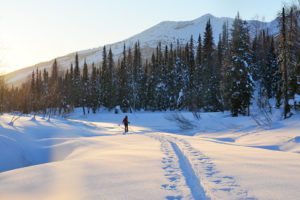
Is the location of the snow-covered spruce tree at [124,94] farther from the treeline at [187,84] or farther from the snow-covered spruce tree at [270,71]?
the snow-covered spruce tree at [270,71]

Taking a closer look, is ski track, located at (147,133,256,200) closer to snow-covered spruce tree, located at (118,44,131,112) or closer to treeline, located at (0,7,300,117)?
treeline, located at (0,7,300,117)

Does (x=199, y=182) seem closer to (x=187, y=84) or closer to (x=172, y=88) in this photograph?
(x=187, y=84)

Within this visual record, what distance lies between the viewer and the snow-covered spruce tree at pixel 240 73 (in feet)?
80.7

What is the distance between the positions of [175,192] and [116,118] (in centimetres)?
3581

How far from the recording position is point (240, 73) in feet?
81.0

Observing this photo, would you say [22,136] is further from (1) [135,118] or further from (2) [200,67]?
(2) [200,67]

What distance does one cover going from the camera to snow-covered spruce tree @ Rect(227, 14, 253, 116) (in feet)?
80.7

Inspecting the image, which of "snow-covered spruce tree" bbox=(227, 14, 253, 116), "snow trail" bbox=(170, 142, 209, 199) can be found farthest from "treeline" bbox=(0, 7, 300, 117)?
"snow trail" bbox=(170, 142, 209, 199)

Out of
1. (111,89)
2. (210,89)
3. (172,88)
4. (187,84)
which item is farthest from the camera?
(111,89)

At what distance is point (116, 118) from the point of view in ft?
126

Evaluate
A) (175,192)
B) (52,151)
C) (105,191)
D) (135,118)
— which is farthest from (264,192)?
(135,118)

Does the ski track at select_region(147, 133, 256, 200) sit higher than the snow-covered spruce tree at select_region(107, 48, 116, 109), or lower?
lower

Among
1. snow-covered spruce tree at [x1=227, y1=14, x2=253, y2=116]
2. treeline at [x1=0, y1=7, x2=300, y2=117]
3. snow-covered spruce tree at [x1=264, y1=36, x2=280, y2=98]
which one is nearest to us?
snow-covered spruce tree at [x1=227, y1=14, x2=253, y2=116]

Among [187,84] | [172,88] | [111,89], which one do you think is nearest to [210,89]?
[187,84]
